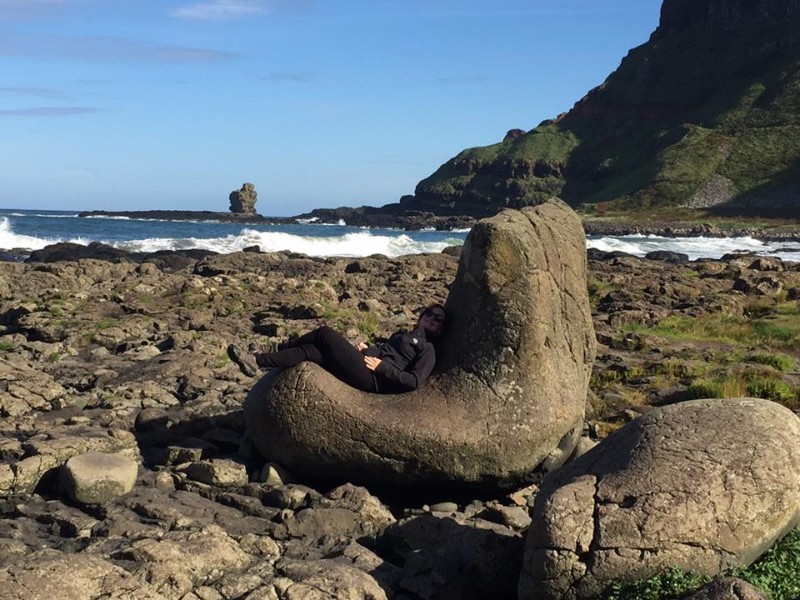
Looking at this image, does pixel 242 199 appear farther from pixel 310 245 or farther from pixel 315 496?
pixel 315 496

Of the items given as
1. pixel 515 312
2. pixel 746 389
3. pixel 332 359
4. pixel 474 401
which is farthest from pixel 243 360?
pixel 746 389

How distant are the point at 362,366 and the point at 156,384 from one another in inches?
198

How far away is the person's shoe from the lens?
1522 centimetres

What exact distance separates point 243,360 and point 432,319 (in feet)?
19.0

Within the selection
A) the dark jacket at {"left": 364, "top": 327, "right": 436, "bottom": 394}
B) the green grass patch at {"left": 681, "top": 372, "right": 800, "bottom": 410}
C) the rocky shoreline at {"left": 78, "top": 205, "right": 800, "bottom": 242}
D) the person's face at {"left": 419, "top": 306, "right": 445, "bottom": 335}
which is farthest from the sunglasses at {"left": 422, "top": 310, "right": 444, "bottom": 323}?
the rocky shoreline at {"left": 78, "top": 205, "right": 800, "bottom": 242}

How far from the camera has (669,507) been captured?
7223mm

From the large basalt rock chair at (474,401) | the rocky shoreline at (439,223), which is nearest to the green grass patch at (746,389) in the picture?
the large basalt rock chair at (474,401)

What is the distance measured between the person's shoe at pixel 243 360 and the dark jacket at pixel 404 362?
493 centimetres

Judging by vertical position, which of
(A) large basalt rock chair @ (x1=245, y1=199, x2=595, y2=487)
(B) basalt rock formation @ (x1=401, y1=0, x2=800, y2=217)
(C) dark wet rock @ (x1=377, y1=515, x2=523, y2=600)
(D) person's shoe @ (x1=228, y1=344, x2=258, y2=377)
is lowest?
(C) dark wet rock @ (x1=377, y1=515, x2=523, y2=600)

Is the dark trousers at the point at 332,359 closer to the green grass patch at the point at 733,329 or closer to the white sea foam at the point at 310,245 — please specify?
the green grass patch at the point at 733,329

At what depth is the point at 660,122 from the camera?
163375 millimetres

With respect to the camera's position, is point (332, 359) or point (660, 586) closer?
point (660, 586)

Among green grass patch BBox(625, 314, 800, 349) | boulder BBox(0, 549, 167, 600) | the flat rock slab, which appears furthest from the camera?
green grass patch BBox(625, 314, 800, 349)

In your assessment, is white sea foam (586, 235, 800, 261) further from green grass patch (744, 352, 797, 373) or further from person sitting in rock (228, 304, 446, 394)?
person sitting in rock (228, 304, 446, 394)
